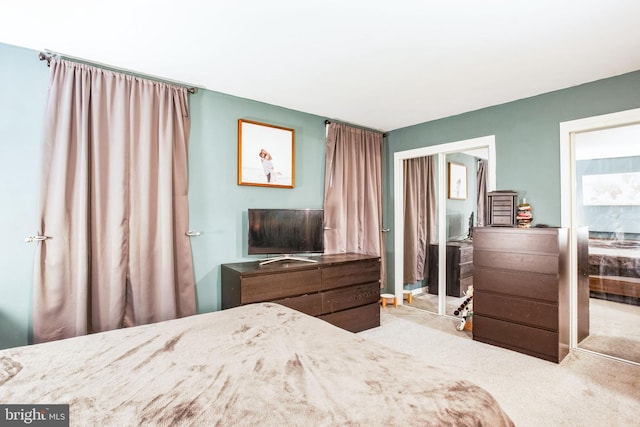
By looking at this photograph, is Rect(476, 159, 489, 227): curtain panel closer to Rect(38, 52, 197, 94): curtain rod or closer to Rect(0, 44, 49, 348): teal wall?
Rect(38, 52, 197, 94): curtain rod

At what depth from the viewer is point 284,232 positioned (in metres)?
3.31

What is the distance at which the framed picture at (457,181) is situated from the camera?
418 cm

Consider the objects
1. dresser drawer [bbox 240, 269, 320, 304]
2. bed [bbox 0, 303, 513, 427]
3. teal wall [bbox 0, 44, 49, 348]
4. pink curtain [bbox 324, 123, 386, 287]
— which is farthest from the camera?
pink curtain [bbox 324, 123, 386, 287]

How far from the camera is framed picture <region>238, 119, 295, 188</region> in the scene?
3342mm

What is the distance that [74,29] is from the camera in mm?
2102

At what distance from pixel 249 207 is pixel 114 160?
1.29 metres

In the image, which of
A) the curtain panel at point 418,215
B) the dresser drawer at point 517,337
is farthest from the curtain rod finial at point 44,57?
the dresser drawer at point 517,337

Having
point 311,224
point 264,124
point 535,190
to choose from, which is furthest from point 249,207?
point 535,190

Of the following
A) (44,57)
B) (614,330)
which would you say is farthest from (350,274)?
(44,57)

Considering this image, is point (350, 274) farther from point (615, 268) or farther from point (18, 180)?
point (18, 180)

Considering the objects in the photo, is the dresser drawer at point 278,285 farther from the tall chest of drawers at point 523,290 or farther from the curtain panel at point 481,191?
the curtain panel at point 481,191

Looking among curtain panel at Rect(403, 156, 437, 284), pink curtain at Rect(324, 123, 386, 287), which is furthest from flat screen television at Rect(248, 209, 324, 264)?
curtain panel at Rect(403, 156, 437, 284)

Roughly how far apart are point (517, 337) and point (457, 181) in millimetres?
2019

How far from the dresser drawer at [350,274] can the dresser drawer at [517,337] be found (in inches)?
44.1
